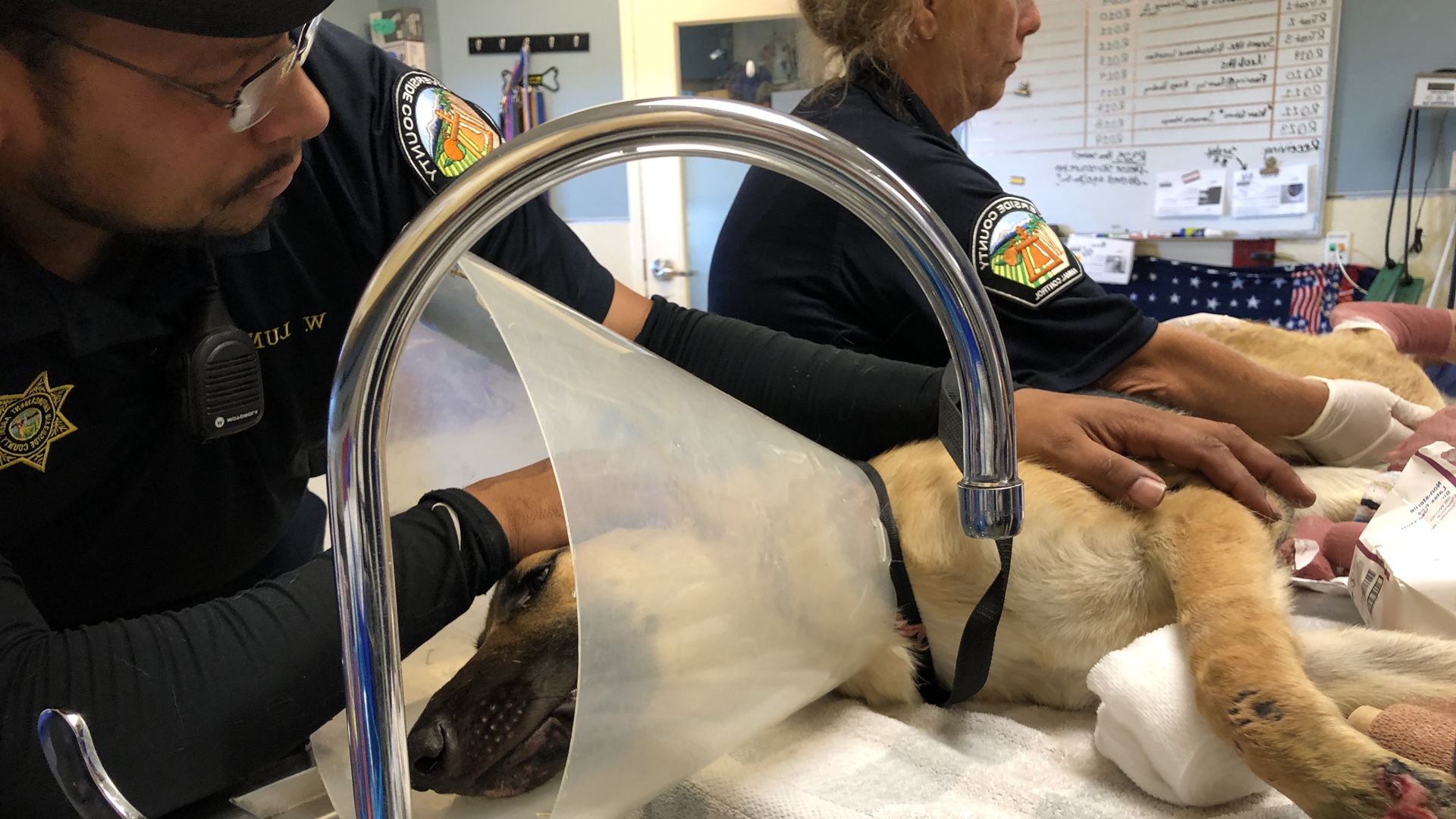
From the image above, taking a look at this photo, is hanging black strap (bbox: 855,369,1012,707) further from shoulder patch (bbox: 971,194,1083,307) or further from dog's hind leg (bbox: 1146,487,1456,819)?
shoulder patch (bbox: 971,194,1083,307)

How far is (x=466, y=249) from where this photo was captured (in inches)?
15.3

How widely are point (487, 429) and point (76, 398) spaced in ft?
1.18

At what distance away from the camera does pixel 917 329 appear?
1158mm

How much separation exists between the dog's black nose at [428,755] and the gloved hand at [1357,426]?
120 cm

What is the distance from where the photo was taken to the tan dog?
2.14ft

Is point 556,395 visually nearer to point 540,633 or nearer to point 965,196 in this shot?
point 540,633

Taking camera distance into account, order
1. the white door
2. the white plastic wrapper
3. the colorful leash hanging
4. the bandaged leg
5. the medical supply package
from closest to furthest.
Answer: the white plastic wrapper → the medical supply package → the bandaged leg → the white door → the colorful leash hanging

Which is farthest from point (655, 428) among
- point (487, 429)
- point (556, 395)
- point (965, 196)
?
point (965, 196)

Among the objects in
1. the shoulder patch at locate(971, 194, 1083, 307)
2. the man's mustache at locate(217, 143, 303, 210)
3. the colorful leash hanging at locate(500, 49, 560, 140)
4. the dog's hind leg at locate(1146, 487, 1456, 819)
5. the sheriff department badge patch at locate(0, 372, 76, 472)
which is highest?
the colorful leash hanging at locate(500, 49, 560, 140)

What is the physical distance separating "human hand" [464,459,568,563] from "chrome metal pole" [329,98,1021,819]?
332 millimetres

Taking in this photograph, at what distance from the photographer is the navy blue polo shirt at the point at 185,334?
0.74m

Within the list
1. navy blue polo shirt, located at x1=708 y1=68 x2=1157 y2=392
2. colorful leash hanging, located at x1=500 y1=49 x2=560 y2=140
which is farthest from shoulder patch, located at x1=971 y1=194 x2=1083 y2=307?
colorful leash hanging, located at x1=500 y1=49 x2=560 y2=140

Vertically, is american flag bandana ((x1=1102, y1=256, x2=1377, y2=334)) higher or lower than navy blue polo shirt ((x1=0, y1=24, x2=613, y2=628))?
lower

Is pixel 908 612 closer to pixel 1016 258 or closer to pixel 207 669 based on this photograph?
pixel 1016 258
